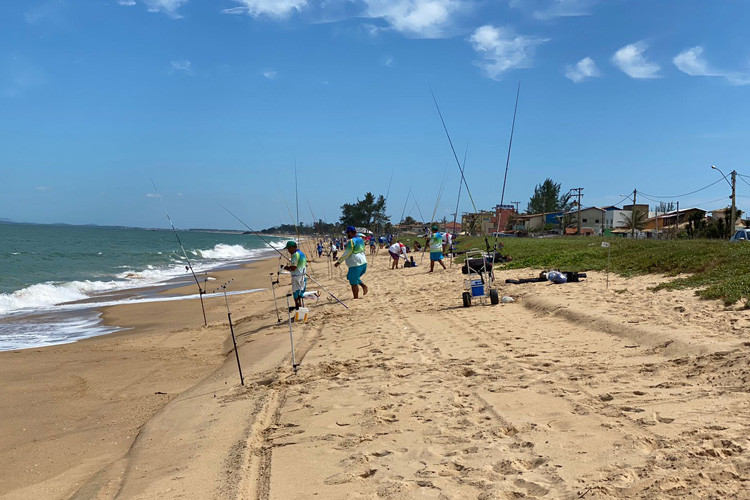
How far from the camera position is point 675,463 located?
9.66 ft

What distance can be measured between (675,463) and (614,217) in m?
70.3

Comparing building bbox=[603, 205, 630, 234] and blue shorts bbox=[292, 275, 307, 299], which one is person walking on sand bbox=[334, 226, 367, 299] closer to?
blue shorts bbox=[292, 275, 307, 299]

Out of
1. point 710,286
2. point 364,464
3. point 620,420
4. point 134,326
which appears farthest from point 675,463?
point 134,326

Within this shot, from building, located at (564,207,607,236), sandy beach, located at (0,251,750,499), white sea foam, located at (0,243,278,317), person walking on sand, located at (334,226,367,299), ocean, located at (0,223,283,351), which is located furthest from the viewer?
building, located at (564,207,607,236)

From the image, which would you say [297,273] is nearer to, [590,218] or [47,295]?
[47,295]

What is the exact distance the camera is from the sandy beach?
10.2 feet

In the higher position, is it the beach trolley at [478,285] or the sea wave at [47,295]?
the beach trolley at [478,285]

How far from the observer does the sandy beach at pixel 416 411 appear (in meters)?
3.10

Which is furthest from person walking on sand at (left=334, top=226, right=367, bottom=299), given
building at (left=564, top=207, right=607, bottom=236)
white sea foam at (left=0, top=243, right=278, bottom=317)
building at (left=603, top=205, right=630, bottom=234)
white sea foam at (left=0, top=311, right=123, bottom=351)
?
building at (left=603, top=205, right=630, bottom=234)

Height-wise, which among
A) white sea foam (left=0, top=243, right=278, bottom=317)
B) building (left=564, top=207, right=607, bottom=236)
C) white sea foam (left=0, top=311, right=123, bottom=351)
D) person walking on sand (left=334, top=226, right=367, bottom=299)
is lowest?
white sea foam (left=0, top=311, right=123, bottom=351)

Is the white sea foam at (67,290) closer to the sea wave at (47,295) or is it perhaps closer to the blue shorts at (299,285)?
the sea wave at (47,295)

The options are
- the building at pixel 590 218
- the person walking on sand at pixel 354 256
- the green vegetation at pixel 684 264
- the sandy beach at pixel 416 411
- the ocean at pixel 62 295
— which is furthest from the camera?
the building at pixel 590 218

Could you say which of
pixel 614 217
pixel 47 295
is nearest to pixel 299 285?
pixel 47 295

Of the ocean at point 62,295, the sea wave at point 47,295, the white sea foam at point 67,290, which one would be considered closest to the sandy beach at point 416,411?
the ocean at point 62,295
